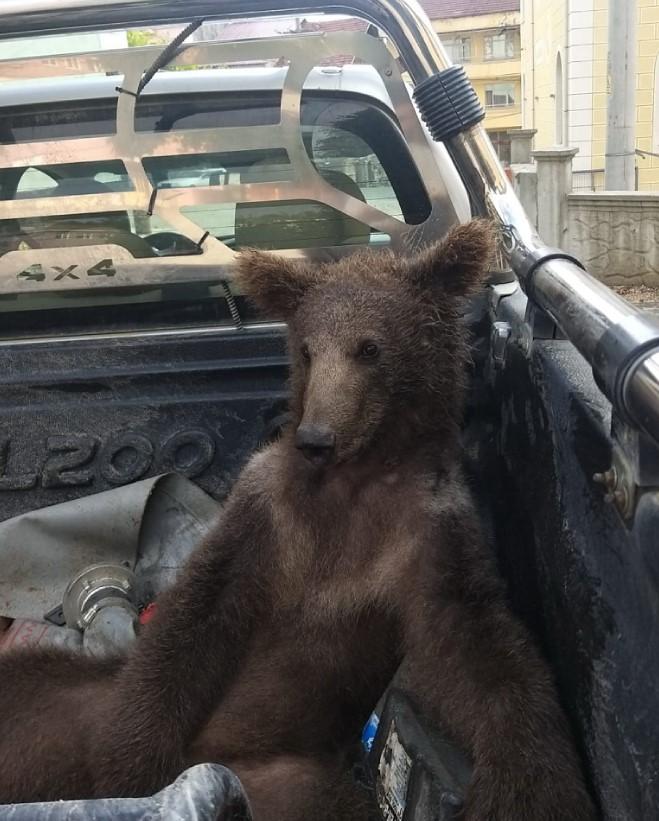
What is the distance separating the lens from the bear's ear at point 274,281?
7.20 feet

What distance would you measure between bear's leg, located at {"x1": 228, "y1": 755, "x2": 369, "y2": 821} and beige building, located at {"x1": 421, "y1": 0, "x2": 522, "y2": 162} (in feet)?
133

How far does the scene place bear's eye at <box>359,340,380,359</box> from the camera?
203 cm

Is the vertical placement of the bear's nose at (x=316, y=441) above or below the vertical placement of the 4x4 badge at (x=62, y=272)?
below

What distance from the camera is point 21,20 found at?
2.67 metres

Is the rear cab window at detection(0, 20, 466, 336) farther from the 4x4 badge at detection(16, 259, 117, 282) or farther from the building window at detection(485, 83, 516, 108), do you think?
the building window at detection(485, 83, 516, 108)

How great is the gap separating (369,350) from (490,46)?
149 ft

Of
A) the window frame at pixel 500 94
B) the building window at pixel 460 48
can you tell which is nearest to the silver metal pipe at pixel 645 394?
the building window at pixel 460 48

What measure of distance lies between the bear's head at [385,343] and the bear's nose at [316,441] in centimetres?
3

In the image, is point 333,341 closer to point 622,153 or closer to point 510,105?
point 622,153

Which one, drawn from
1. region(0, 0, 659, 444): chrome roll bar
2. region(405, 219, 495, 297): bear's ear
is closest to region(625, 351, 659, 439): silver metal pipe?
region(0, 0, 659, 444): chrome roll bar

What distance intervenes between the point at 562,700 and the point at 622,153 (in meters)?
12.4

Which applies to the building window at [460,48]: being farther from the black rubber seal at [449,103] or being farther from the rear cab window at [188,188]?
the black rubber seal at [449,103]

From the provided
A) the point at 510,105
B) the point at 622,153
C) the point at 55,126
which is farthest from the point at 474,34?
the point at 55,126

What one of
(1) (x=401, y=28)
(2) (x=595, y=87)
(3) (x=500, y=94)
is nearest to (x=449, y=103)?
(1) (x=401, y=28)
